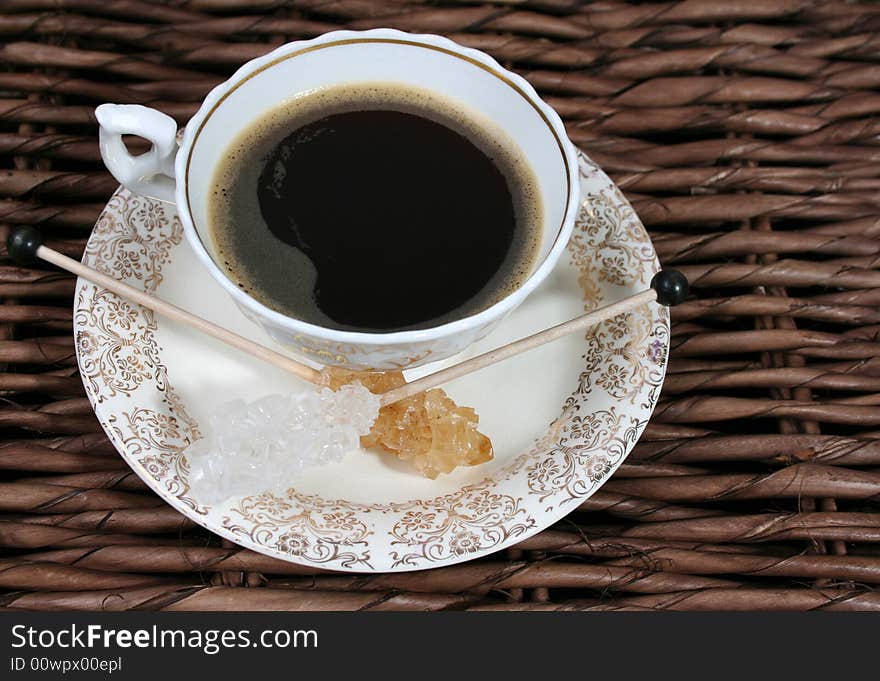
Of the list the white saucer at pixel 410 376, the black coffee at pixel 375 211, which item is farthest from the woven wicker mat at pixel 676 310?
the black coffee at pixel 375 211

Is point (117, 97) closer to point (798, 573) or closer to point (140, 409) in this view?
point (140, 409)

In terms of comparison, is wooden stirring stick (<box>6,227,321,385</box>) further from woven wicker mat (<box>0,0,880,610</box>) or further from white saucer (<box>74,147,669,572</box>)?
woven wicker mat (<box>0,0,880,610</box>)

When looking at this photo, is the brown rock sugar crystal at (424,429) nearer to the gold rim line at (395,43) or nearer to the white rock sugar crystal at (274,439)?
the white rock sugar crystal at (274,439)

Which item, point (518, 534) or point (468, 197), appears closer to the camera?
point (518, 534)

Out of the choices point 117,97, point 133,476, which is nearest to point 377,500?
point 133,476

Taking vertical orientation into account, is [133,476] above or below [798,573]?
above

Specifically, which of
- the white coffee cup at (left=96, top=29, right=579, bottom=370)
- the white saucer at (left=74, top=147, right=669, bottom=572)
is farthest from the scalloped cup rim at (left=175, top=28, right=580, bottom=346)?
the white saucer at (left=74, top=147, right=669, bottom=572)
